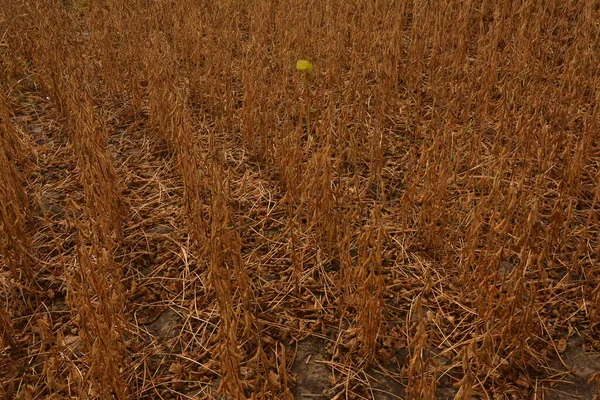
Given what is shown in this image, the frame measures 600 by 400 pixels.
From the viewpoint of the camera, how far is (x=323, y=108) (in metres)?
3.25

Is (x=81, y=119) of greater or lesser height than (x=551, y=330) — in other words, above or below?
above

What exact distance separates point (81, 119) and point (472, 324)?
2.04 metres

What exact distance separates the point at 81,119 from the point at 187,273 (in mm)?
1005

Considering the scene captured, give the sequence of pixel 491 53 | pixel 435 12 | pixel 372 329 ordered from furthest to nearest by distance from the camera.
Result: pixel 435 12 → pixel 491 53 → pixel 372 329

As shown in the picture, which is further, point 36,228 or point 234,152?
point 234,152

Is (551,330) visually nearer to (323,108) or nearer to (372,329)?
(372,329)

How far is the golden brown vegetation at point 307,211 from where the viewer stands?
1815 mm

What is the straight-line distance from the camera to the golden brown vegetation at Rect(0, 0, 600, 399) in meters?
1.82

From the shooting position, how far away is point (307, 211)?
243 cm

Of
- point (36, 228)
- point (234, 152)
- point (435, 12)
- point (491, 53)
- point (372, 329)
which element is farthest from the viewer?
point (435, 12)

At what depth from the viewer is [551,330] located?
6.36ft

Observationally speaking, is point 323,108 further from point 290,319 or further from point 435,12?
point 290,319

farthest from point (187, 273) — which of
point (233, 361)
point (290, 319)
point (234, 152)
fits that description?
point (234, 152)

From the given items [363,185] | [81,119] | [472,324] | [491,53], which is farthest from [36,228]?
[491,53]
